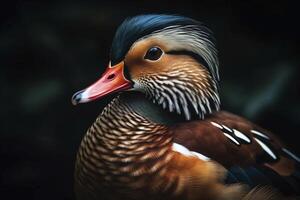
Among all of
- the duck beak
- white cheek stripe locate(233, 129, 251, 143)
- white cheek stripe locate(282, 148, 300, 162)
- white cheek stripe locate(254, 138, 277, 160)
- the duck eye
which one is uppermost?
the duck eye

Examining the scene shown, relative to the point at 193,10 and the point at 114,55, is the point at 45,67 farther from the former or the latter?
the point at 193,10

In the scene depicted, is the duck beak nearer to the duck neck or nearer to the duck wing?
the duck neck

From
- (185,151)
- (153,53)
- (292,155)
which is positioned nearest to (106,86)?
(153,53)

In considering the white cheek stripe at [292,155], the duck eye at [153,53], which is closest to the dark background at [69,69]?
the white cheek stripe at [292,155]

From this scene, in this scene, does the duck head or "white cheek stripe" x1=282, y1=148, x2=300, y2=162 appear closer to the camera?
the duck head

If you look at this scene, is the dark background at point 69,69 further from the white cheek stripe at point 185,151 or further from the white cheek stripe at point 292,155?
the white cheek stripe at point 185,151

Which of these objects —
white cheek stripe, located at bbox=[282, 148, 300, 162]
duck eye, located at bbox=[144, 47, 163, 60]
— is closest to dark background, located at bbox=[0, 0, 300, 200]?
white cheek stripe, located at bbox=[282, 148, 300, 162]

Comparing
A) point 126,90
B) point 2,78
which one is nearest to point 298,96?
point 126,90
